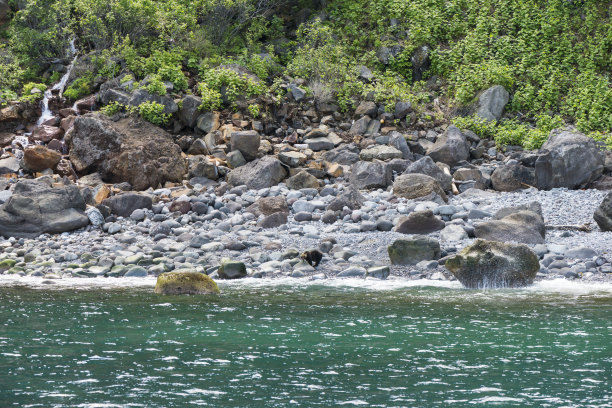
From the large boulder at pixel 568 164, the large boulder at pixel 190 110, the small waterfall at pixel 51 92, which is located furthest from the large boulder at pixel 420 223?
the small waterfall at pixel 51 92

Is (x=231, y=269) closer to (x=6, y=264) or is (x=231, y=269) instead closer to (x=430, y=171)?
(x=6, y=264)

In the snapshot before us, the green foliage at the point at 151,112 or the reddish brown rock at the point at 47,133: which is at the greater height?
the green foliage at the point at 151,112

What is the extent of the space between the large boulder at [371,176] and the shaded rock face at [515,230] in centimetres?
496

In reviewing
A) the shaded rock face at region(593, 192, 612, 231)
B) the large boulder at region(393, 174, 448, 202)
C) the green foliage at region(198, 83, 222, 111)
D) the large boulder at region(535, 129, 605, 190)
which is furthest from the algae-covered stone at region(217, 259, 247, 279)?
the green foliage at region(198, 83, 222, 111)

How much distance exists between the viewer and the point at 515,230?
13609mm

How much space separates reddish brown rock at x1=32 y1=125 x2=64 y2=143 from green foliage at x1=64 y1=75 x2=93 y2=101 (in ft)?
5.81

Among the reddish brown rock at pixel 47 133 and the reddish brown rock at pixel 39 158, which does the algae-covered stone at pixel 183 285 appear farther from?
the reddish brown rock at pixel 47 133

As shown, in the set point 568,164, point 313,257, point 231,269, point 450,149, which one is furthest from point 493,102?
point 231,269

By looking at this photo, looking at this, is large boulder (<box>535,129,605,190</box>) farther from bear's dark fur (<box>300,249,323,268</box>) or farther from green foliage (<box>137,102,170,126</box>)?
green foliage (<box>137,102,170,126</box>)

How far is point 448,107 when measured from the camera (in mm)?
23297

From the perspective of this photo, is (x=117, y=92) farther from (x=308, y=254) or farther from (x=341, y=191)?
(x=308, y=254)

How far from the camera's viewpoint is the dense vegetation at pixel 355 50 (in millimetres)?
22656

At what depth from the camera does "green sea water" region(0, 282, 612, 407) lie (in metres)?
5.89

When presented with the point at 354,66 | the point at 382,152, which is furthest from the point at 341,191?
the point at 354,66
